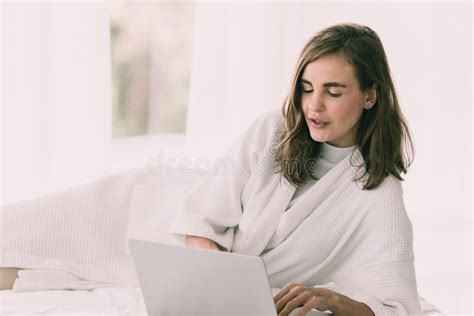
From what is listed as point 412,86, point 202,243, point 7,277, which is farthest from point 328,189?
point 412,86

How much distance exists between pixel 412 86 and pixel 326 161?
166 cm

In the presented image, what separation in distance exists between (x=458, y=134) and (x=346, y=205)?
1506mm

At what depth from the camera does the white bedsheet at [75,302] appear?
→ 1790mm

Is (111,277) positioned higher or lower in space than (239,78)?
lower

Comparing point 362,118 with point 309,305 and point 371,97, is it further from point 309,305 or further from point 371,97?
point 309,305

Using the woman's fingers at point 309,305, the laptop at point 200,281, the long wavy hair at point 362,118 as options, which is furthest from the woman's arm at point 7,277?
the woman's fingers at point 309,305

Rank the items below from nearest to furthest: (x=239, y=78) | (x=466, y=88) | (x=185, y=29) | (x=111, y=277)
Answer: (x=111, y=277)
(x=466, y=88)
(x=239, y=78)
(x=185, y=29)

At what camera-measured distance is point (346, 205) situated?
189cm

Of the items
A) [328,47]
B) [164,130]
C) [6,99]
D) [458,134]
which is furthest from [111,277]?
[164,130]

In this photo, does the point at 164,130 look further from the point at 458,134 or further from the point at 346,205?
the point at 346,205

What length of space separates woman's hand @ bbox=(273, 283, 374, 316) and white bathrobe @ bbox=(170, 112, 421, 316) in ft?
0.43

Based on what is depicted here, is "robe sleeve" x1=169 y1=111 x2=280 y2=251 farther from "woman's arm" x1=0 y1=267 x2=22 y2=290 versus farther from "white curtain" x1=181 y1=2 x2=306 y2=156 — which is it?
"white curtain" x1=181 y1=2 x2=306 y2=156

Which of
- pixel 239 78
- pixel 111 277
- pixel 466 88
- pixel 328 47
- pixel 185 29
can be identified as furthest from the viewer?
pixel 185 29

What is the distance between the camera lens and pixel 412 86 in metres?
3.47
